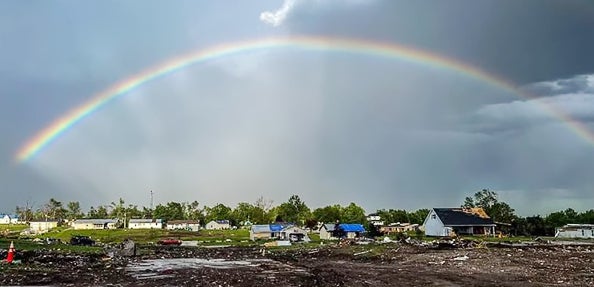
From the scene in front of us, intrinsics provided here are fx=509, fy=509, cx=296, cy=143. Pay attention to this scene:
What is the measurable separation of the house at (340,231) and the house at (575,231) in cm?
3741

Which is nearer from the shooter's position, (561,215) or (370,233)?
(370,233)

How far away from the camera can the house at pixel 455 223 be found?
93438 millimetres

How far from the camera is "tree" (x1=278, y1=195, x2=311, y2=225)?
15425 centimetres

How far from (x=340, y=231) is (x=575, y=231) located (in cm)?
4480

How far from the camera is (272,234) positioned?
Answer: 99250 millimetres

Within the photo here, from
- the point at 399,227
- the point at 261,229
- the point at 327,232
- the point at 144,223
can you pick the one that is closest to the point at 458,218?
the point at 327,232

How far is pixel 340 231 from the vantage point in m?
93.9

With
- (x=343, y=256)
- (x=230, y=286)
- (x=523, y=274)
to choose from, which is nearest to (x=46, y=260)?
(x=230, y=286)

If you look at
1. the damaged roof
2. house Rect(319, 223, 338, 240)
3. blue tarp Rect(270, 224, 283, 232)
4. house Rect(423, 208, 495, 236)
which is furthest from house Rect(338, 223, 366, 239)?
the damaged roof

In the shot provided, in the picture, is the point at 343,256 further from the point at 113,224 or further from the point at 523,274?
the point at 113,224

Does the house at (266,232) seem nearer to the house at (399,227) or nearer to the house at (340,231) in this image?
the house at (340,231)

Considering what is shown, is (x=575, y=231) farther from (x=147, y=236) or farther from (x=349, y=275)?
(x=147, y=236)

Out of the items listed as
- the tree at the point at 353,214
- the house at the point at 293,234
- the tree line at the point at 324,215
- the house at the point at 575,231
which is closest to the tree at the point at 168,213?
the tree line at the point at 324,215

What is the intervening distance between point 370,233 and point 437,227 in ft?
41.4
